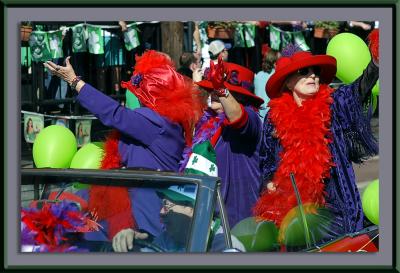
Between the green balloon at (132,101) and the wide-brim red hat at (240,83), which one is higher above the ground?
the wide-brim red hat at (240,83)

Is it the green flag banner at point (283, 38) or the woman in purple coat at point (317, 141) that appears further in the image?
the green flag banner at point (283, 38)

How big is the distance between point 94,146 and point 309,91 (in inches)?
53.4

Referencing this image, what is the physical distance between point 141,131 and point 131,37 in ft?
19.7

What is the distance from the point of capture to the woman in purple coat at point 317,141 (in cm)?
414

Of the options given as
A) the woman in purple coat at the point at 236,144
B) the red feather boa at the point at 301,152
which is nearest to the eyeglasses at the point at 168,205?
the red feather boa at the point at 301,152

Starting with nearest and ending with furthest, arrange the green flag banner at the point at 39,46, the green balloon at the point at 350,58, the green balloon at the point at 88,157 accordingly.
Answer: the green balloon at the point at 88,157 < the green balloon at the point at 350,58 < the green flag banner at the point at 39,46

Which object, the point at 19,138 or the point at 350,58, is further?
the point at 350,58

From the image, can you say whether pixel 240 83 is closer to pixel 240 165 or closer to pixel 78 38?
pixel 240 165

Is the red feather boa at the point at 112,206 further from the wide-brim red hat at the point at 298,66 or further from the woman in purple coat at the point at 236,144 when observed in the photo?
the wide-brim red hat at the point at 298,66

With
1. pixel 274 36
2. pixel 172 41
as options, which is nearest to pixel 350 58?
pixel 172 41

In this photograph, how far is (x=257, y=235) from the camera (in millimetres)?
3609

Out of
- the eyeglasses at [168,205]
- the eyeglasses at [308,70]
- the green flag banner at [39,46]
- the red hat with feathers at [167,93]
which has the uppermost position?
the green flag banner at [39,46]

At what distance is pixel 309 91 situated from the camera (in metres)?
4.43

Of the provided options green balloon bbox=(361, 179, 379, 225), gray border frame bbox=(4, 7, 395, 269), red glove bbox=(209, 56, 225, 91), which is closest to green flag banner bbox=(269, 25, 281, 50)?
green balloon bbox=(361, 179, 379, 225)
